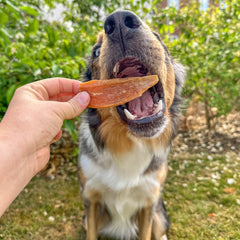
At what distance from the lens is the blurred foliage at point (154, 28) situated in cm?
230

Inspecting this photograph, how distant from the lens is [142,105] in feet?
5.67

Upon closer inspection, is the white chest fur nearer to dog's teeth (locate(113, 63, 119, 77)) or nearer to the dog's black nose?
dog's teeth (locate(113, 63, 119, 77))

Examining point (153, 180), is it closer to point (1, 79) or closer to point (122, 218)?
point (122, 218)

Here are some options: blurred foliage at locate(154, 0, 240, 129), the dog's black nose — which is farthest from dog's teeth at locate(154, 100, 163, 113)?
blurred foliage at locate(154, 0, 240, 129)

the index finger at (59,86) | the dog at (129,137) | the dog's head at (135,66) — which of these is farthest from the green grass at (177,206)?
the index finger at (59,86)

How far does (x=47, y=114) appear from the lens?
3.82ft

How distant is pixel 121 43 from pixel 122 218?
1.73m

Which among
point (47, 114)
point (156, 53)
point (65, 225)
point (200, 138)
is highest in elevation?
point (156, 53)

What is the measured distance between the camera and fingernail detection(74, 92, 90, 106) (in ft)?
4.44

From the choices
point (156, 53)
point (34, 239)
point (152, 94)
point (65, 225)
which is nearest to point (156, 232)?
point (65, 225)

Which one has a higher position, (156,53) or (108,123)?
(156,53)

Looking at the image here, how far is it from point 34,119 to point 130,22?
0.86 metres

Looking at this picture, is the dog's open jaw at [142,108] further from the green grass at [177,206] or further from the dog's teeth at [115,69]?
the green grass at [177,206]

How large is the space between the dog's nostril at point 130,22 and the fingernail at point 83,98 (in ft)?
1.71
